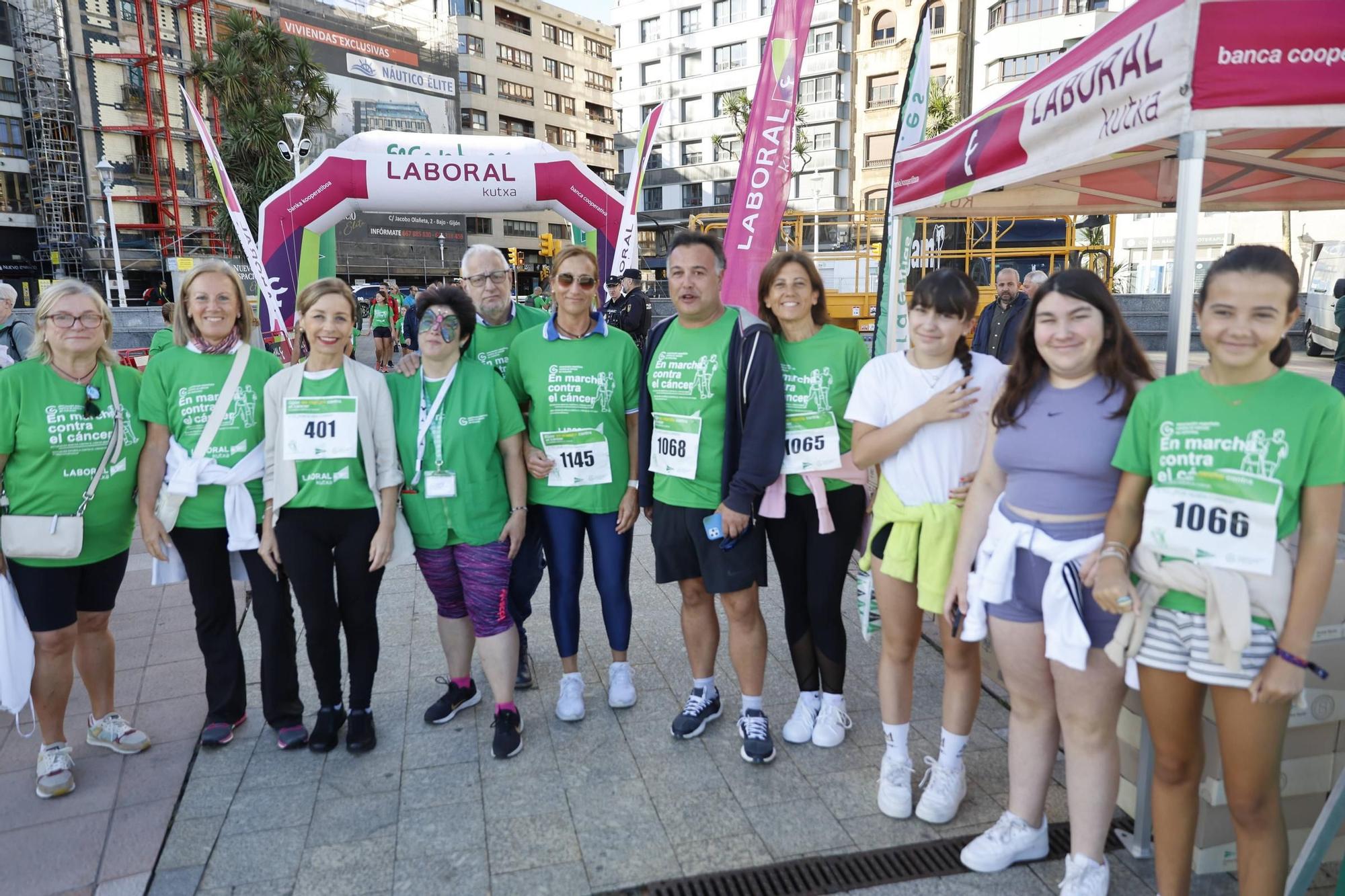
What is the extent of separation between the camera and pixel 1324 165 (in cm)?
402

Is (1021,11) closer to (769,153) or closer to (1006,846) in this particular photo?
(769,153)

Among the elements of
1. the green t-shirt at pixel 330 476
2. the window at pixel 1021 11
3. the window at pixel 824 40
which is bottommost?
the green t-shirt at pixel 330 476

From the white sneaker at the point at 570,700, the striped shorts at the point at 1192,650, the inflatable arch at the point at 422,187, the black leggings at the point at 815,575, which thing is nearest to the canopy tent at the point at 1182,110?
the striped shorts at the point at 1192,650

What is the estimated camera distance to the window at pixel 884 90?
41.0 metres

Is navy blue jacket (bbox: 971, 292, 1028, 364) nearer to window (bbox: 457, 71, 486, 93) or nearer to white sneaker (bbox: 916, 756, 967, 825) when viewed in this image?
white sneaker (bbox: 916, 756, 967, 825)

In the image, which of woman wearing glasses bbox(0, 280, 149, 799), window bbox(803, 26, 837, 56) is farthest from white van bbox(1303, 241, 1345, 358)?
window bbox(803, 26, 837, 56)

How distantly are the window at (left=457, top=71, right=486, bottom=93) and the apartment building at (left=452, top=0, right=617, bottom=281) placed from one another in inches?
1.6

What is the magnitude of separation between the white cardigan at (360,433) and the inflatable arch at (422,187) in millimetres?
3787

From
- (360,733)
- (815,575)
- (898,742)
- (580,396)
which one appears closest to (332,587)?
(360,733)

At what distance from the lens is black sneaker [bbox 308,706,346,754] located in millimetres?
3441

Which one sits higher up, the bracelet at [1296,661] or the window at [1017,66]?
the window at [1017,66]

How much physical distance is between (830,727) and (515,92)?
2219 inches

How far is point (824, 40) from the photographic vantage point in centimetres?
4275

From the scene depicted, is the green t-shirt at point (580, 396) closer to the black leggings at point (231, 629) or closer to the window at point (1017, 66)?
the black leggings at point (231, 629)
